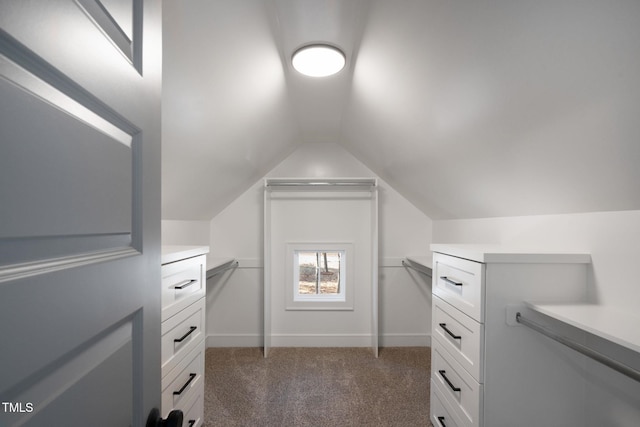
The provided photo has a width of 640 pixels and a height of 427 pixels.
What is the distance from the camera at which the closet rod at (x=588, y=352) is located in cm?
77

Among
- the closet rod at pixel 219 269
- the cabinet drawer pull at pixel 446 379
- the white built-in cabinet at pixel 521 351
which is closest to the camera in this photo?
the white built-in cabinet at pixel 521 351

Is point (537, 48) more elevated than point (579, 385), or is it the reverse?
point (537, 48)

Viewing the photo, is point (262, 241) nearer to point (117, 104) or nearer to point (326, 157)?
point (326, 157)

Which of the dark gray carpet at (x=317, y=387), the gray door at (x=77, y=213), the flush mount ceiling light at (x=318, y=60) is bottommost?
the dark gray carpet at (x=317, y=387)

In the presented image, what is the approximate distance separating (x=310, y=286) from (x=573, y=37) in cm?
283

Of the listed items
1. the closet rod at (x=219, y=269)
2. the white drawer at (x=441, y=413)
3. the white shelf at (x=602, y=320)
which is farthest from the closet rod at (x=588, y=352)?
the closet rod at (x=219, y=269)

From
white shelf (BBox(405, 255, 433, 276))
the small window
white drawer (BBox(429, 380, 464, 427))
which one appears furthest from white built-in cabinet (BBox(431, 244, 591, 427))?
the small window

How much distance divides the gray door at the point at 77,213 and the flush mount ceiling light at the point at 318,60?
1003 millimetres

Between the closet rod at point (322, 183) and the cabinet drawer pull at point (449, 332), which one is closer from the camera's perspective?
the cabinet drawer pull at point (449, 332)

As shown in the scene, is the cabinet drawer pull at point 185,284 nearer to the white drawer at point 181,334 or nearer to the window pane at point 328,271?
the white drawer at point 181,334

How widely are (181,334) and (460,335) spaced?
135 centimetres

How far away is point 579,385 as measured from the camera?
117 centimetres

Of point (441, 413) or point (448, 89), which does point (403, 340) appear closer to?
point (441, 413)

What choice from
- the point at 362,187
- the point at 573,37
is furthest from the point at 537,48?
the point at 362,187
